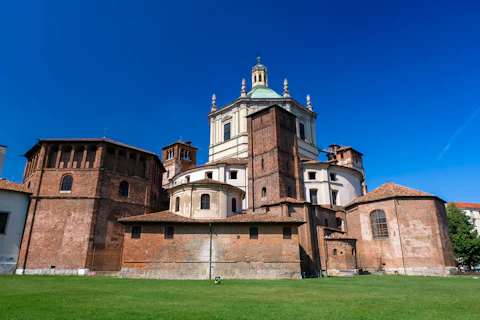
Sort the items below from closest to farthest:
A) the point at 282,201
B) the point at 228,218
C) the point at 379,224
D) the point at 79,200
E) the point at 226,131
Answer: the point at 228,218 → the point at 282,201 → the point at 79,200 → the point at 379,224 → the point at 226,131

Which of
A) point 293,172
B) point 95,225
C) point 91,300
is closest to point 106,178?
point 95,225

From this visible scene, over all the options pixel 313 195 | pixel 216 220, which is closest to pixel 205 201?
pixel 216 220

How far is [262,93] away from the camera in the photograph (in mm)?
52062

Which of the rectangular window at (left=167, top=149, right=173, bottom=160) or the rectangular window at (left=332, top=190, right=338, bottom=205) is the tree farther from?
the rectangular window at (left=167, top=149, right=173, bottom=160)

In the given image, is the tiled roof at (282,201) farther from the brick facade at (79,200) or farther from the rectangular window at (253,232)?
the brick facade at (79,200)

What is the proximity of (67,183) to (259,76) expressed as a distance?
36.3 metres

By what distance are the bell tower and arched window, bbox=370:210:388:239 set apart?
30.1 meters

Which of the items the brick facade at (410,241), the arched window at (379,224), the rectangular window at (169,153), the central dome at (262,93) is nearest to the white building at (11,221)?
the rectangular window at (169,153)

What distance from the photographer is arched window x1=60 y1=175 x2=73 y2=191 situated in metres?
33.1

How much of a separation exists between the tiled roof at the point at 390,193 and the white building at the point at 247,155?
15.6ft

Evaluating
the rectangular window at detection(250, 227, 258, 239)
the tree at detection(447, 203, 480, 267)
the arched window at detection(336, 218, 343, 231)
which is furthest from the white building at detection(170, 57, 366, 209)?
the tree at detection(447, 203, 480, 267)

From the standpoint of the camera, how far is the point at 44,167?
1321 inches

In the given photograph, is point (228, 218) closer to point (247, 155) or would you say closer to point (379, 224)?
point (247, 155)

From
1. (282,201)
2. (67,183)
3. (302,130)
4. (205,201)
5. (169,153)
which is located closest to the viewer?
(205,201)
